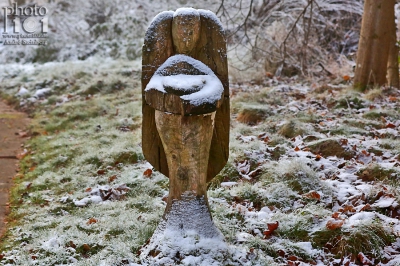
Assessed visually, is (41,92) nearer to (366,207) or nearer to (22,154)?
(22,154)

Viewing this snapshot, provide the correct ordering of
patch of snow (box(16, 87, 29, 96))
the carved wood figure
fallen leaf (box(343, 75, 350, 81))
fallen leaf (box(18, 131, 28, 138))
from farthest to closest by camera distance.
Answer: patch of snow (box(16, 87, 29, 96)), fallen leaf (box(343, 75, 350, 81)), fallen leaf (box(18, 131, 28, 138)), the carved wood figure

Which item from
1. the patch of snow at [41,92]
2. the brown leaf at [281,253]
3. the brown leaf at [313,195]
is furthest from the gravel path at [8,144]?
the brown leaf at [313,195]

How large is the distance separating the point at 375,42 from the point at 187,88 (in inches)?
212

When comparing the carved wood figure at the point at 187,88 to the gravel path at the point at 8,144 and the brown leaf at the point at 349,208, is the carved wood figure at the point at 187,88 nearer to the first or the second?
the brown leaf at the point at 349,208

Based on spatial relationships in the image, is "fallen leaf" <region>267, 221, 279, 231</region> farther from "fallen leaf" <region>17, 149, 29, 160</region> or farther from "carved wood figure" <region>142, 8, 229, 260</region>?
"fallen leaf" <region>17, 149, 29, 160</region>

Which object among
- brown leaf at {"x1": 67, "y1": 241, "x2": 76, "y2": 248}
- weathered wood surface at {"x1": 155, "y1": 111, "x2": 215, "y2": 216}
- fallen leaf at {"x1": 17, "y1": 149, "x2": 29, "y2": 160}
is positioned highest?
weathered wood surface at {"x1": 155, "y1": 111, "x2": 215, "y2": 216}

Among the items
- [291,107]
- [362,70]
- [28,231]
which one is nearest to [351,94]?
[362,70]

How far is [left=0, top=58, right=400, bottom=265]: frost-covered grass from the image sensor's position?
3.41m

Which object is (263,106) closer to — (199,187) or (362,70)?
(362,70)

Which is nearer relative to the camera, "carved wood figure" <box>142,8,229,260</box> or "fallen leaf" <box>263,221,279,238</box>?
"carved wood figure" <box>142,8,229,260</box>

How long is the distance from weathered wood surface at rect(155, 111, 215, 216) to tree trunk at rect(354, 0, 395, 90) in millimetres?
5165

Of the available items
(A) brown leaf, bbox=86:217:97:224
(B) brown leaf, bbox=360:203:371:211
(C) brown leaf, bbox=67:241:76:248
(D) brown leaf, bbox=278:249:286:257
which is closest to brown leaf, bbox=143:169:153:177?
(A) brown leaf, bbox=86:217:97:224

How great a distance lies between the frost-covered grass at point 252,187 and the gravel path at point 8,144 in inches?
5.7

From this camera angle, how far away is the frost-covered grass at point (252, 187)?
11.2 ft
